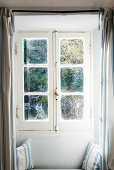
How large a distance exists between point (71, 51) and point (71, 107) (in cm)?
72

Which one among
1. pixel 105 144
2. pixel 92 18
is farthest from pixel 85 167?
pixel 92 18

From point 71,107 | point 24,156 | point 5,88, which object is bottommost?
point 24,156

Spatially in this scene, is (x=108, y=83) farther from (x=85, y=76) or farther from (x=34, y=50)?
(x=34, y=50)

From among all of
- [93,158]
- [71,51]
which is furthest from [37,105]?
[93,158]

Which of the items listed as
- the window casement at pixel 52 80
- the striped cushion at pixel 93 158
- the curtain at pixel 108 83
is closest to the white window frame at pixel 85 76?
the window casement at pixel 52 80

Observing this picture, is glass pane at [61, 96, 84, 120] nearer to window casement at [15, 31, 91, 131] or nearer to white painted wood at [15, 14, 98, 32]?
window casement at [15, 31, 91, 131]

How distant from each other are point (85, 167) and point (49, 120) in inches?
27.9

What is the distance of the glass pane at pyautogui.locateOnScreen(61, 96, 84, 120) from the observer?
113 inches

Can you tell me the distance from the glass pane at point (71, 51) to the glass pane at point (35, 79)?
30 centimetres

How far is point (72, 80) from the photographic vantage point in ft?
9.43

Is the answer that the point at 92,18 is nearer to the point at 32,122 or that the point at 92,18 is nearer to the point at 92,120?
the point at 92,120

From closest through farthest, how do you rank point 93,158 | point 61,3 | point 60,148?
point 61,3 < point 93,158 < point 60,148

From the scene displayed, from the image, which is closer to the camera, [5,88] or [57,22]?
[5,88]

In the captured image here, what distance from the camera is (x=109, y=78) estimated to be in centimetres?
224
